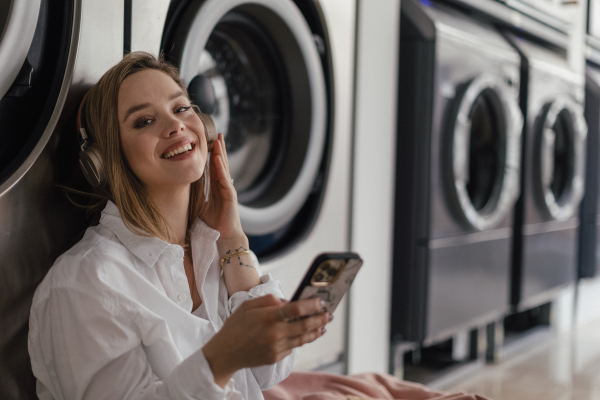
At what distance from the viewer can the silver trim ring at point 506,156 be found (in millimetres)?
2080

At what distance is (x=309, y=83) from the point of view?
5.25 feet

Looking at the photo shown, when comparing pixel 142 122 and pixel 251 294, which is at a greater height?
pixel 142 122

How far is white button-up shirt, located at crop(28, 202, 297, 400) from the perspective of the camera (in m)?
0.83

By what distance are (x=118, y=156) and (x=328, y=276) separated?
421mm

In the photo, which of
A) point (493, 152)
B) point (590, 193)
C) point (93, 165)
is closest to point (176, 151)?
point (93, 165)

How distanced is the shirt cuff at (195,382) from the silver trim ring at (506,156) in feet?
4.76

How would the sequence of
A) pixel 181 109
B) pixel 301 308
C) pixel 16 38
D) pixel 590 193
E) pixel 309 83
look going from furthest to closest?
1. pixel 590 193
2. pixel 309 83
3. pixel 181 109
4. pixel 16 38
5. pixel 301 308

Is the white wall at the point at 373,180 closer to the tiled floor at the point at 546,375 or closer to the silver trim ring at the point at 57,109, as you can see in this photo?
the tiled floor at the point at 546,375

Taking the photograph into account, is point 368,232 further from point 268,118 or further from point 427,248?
point 268,118

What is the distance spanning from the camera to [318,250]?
1.67 meters

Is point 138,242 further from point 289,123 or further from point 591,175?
point 591,175

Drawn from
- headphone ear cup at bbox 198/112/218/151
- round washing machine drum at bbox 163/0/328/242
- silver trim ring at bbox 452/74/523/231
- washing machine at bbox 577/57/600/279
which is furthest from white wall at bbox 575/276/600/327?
headphone ear cup at bbox 198/112/218/151

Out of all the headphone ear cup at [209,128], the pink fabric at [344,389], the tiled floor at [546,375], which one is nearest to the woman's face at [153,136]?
the headphone ear cup at [209,128]

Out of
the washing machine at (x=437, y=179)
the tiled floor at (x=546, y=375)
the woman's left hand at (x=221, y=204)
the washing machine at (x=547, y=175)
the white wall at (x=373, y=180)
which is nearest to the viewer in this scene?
the woman's left hand at (x=221, y=204)
